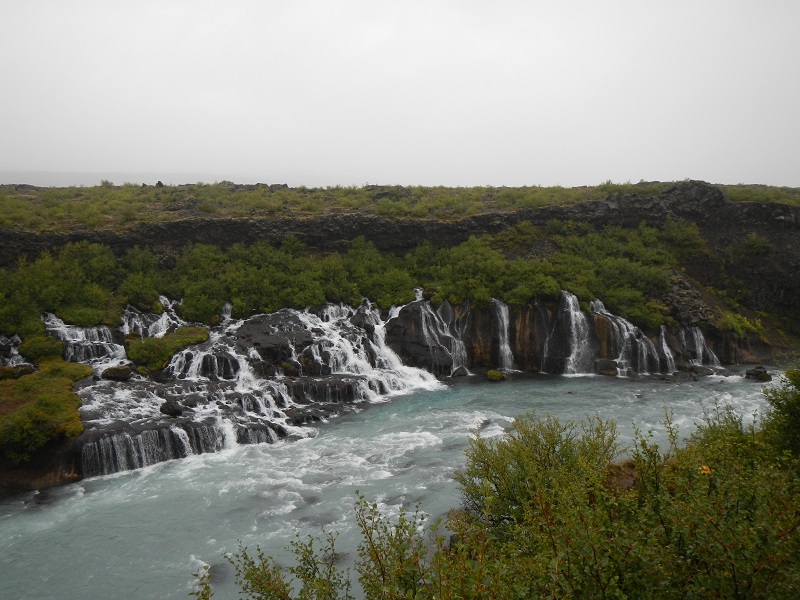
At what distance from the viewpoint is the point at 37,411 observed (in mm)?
23125

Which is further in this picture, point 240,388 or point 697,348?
point 697,348

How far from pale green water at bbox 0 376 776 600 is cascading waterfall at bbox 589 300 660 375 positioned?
671 cm

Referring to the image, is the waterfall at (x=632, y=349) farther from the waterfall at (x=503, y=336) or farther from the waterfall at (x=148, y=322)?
the waterfall at (x=148, y=322)

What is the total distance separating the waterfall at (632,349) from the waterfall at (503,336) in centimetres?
744

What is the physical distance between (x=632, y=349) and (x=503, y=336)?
9642 mm

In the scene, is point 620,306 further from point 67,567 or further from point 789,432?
point 67,567

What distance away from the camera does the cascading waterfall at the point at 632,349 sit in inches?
1502

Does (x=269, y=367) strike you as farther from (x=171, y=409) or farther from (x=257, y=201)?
(x=257, y=201)

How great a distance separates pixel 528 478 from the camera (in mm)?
13430

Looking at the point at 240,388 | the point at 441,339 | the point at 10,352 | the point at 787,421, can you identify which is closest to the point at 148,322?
the point at 10,352

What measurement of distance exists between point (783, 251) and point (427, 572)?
179 feet

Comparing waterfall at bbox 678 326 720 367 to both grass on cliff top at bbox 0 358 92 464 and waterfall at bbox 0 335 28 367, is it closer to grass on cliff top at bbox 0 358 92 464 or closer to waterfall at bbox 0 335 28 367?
grass on cliff top at bbox 0 358 92 464

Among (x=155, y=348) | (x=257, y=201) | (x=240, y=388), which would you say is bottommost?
(x=240, y=388)

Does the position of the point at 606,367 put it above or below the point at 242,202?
below
